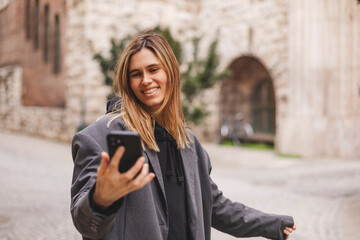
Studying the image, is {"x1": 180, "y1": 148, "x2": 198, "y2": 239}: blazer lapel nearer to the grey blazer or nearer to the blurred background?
the grey blazer

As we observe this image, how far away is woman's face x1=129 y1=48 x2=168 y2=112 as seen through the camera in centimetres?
142

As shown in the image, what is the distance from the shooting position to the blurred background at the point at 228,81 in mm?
8367

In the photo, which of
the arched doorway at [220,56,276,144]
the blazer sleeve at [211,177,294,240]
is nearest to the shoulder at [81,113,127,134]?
the blazer sleeve at [211,177,294,240]

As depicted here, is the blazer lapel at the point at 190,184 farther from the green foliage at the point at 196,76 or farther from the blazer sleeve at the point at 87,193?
the green foliage at the point at 196,76

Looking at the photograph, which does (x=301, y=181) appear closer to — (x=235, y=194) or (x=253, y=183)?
(x=253, y=183)

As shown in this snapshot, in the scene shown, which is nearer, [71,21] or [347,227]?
[347,227]

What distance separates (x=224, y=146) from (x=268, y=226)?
11548 mm

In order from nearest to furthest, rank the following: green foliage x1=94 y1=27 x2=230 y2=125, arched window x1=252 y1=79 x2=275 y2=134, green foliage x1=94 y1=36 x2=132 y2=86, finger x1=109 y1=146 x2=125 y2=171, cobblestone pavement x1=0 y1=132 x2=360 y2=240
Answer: finger x1=109 y1=146 x2=125 y2=171 → cobblestone pavement x1=0 y1=132 x2=360 y2=240 → green foliage x1=94 y1=27 x2=230 y2=125 → green foliage x1=94 y1=36 x2=132 y2=86 → arched window x1=252 y1=79 x2=275 y2=134

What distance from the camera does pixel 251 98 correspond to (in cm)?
1342

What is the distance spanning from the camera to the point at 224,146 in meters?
13.1

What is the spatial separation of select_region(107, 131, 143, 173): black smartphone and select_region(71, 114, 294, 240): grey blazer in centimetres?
14

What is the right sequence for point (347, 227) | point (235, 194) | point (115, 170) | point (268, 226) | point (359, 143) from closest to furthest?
point (115, 170), point (268, 226), point (347, 227), point (235, 194), point (359, 143)

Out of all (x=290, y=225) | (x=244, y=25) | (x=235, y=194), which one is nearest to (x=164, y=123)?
(x=290, y=225)

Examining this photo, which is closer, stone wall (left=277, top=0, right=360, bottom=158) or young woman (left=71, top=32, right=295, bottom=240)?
young woman (left=71, top=32, right=295, bottom=240)
